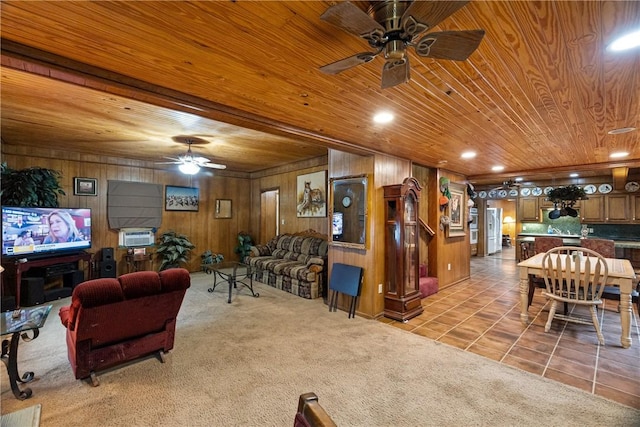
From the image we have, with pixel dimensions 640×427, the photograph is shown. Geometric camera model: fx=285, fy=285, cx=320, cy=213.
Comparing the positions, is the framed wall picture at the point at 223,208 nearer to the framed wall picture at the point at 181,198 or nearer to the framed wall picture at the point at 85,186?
the framed wall picture at the point at 181,198

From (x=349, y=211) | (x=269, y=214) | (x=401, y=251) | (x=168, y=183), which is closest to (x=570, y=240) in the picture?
(x=401, y=251)

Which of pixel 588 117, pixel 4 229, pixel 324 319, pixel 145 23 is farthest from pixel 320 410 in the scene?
pixel 4 229

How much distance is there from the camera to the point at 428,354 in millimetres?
2910

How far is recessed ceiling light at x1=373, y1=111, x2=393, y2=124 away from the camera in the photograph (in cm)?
262

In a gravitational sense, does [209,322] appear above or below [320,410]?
below

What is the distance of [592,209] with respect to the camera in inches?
286

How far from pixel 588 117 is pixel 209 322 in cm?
478

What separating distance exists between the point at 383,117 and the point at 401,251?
77.1 inches

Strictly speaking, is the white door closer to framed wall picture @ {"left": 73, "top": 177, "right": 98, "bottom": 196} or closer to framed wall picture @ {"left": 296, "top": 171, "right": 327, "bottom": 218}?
framed wall picture @ {"left": 296, "top": 171, "right": 327, "bottom": 218}

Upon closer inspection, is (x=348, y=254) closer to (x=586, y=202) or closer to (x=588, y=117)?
(x=588, y=117)

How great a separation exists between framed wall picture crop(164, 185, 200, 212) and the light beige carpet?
365 cm

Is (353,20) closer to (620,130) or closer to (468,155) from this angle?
(620,130)

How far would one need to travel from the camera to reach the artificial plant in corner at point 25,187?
168 inches

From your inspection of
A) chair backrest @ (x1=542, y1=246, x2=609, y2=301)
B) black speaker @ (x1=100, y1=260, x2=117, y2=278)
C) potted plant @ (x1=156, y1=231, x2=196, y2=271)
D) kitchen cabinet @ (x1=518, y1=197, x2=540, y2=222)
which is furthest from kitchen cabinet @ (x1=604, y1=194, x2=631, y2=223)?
black speaker @ (x1=100, y1=260, x2=117, y2=278)
